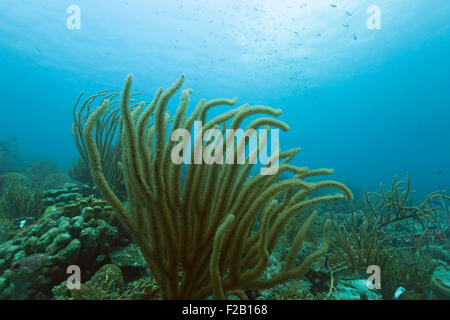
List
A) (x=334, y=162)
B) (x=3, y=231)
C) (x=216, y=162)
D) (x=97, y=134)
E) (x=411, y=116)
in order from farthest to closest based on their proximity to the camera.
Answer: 1. (x=334, y=162)
2. (x=411, y=116)
3. (x=97, y=134)
4. (x=3, y=231)
5. (x=216, y=162)

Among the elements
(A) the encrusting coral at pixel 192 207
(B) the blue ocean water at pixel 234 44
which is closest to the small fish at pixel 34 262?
(A) the encrusting coral at pixel 192 207

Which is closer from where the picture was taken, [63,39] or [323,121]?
[63,39]

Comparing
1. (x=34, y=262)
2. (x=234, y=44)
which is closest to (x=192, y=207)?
(x=34, y=262)

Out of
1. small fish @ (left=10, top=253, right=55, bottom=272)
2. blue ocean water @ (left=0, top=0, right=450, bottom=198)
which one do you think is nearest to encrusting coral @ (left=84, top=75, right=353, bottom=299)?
small fish @ (left=10, top=253, right=55, bottom=272)

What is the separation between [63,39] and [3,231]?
33225 mm

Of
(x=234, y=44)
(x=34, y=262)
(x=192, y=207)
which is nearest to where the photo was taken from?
(x=192, y=207)

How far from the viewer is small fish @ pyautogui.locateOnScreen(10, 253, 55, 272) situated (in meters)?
2.43

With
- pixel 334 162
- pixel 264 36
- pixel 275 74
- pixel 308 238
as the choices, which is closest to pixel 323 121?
pixel 334 162

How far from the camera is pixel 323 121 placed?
356 feet

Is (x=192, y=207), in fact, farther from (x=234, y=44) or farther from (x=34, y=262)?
(x=234, y=44)

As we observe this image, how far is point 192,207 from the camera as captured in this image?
6.05 feet

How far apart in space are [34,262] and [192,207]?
2170mm

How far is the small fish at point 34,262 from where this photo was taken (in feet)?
7.96

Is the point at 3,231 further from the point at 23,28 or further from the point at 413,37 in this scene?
the point at 413,37
